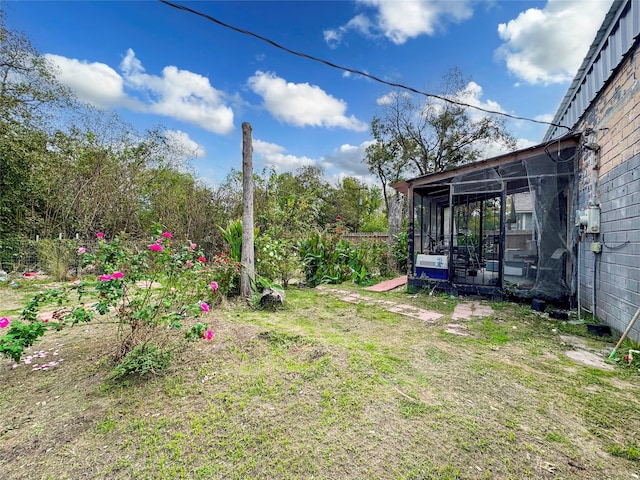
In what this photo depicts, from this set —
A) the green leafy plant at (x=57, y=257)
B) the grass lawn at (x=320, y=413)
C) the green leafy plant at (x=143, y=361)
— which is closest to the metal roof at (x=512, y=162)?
the grass lawn at (x=320, y=413)

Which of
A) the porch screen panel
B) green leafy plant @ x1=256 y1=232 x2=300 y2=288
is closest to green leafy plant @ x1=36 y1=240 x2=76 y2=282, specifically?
green leafy plant @ x1=256 y1=232 x2=300 y2=288

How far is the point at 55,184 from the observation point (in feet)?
21.5

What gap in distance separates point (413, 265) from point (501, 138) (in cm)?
1256

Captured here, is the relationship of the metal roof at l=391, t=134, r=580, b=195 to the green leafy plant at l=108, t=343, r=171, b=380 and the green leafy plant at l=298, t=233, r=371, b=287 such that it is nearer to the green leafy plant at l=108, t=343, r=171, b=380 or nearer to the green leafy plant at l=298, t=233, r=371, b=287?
the green leafy plant at l=298, t=233, r=371, b=287

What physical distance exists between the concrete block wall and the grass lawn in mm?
631

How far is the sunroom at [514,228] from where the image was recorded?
4.21m

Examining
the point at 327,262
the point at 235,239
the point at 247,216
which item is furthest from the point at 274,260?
the point at 327,262

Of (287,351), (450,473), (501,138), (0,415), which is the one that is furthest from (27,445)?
(501,138)

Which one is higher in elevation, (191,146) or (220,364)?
(191,146)

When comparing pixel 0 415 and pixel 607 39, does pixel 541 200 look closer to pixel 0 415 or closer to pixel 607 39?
pixel 607 39

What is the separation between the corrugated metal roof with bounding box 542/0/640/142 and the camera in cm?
254

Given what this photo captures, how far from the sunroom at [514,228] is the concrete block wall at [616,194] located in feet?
1.34

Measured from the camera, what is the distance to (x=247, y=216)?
437 cm

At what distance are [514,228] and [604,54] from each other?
2.62 m
